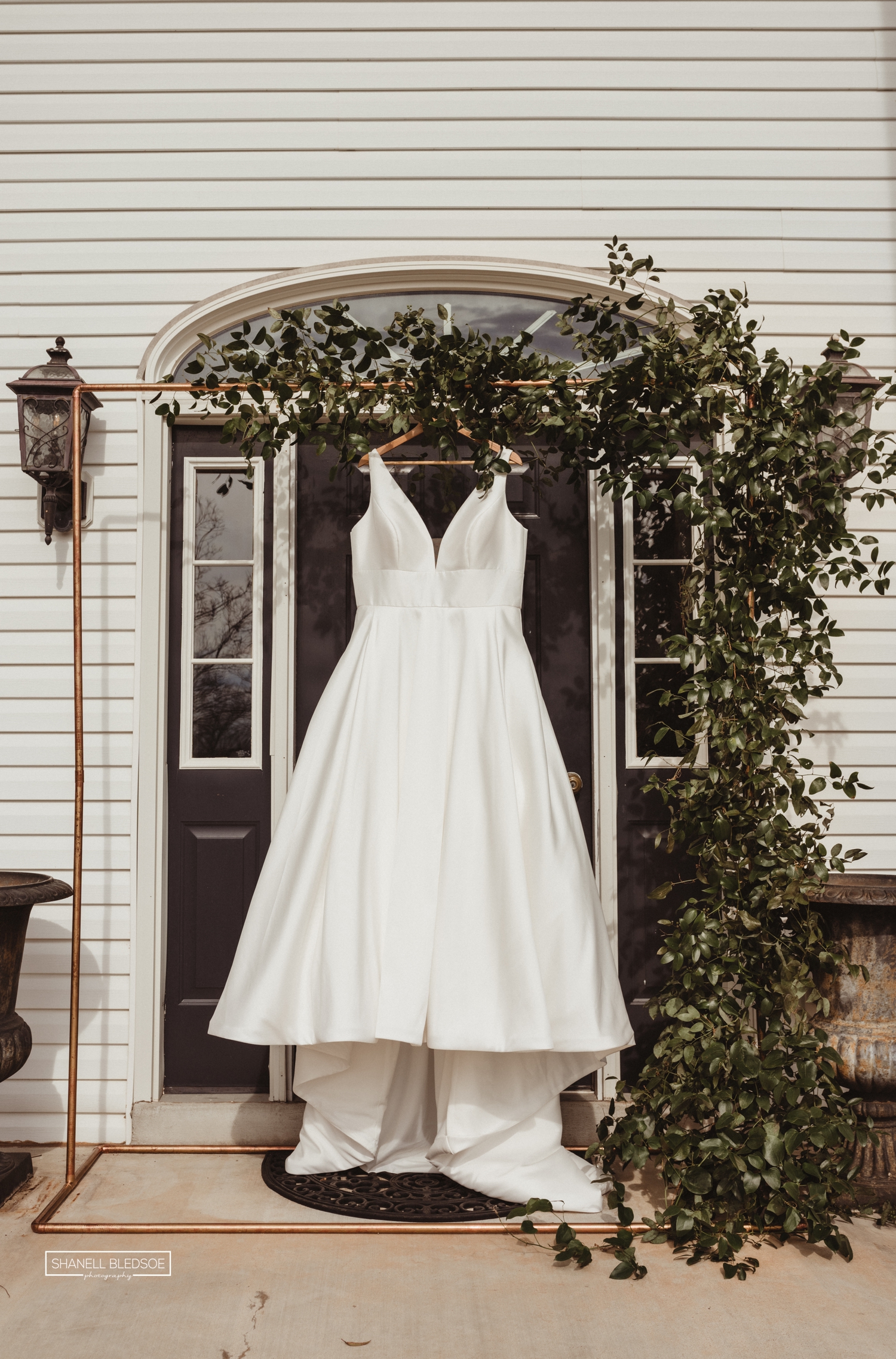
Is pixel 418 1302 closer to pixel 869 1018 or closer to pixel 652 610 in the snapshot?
pixel 869 1018

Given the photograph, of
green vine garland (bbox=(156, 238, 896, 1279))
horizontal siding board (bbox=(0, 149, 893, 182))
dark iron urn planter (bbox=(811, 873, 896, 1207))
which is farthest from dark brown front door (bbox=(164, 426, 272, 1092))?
dark iron urn planter (bbox=(811, 873, 896, 1207))

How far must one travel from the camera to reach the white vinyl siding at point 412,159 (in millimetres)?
3266

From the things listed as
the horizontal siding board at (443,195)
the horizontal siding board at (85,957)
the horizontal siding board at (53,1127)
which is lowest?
the horizontal siding board at (53,1127)

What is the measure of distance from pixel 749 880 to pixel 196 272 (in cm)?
254

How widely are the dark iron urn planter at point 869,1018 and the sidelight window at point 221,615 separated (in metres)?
1.83

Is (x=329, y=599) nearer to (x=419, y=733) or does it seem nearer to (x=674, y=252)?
(x=419, y=733)

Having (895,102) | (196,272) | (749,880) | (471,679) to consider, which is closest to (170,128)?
(196,272)

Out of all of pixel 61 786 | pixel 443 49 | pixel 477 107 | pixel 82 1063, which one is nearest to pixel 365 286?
pixel 477 107

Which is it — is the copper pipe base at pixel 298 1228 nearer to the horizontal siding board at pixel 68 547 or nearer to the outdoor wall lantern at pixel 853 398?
the horizontal siding board at pixel 68 547

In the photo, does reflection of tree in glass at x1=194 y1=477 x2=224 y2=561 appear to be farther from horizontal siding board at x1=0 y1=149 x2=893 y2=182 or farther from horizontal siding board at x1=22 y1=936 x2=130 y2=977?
horizontal siding board at x1=22 y1=936 x2=130 y2=977

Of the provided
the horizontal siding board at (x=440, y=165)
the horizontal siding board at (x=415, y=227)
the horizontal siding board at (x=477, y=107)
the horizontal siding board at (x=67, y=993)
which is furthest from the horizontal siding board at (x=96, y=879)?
the horizontal siding board at (x=477, y=107)

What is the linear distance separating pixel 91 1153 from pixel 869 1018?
7.44ft

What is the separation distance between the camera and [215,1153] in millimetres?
2945

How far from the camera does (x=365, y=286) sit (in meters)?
3.30
